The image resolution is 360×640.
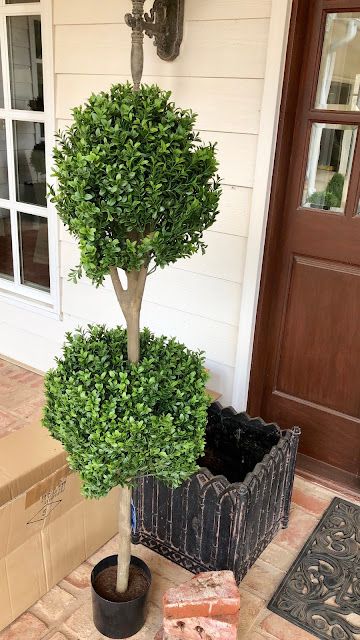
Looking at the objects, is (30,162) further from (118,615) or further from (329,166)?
(118,615)

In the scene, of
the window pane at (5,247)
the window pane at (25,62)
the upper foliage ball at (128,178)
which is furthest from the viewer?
the window pane at (5,247)

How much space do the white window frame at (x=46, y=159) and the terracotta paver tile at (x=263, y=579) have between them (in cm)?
185

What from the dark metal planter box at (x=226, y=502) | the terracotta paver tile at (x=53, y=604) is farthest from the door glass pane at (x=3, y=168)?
the terracotta paver tile at (x=53, y=604)

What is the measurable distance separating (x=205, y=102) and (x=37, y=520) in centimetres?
184

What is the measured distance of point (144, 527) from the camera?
83.5 inches

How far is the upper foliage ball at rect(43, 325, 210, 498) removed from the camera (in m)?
1.39

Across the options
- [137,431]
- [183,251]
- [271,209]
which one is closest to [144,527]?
[137,431]

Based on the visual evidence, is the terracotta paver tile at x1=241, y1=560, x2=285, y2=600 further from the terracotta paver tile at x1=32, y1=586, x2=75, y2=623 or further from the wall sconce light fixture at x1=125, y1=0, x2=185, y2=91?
the wall sconce light fixture at x1=125, y1=0, x2=185, y2=91

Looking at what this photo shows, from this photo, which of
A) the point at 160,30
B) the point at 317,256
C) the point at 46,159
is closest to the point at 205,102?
the point at 160,30

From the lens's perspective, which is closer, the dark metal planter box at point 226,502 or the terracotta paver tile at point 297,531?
the dark metal planter box at point 226,502

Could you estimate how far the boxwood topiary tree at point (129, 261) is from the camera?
48.6 inches

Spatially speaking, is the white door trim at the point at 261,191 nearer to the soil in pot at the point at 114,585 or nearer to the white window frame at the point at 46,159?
the soil in pot at the point at 114,585

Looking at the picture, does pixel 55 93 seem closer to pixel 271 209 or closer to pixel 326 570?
pixel 271 209

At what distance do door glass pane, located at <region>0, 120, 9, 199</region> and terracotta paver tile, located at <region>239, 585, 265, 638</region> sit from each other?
2603 millimetres
